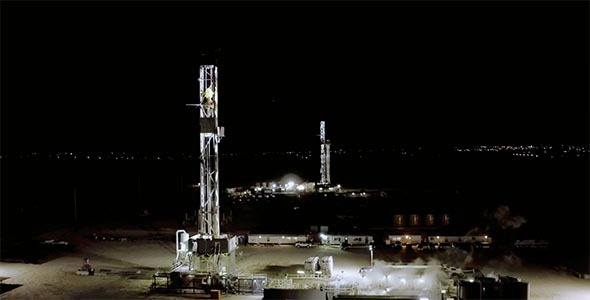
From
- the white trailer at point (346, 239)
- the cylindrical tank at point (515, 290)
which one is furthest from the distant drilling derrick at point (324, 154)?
the cylindrical tank at point (515, 290)

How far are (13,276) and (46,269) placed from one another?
1234 mm

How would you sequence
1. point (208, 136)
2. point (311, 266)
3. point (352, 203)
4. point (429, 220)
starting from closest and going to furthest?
point (311, 266), point (208, 136), point (429, 220), point (352, 203)

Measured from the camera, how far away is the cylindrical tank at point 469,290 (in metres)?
14.4

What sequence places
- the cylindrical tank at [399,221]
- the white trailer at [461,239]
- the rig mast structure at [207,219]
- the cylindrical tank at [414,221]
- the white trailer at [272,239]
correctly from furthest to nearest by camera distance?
1. the cylindrical tank at [414,221]
2. the cylindrical tank at [399,221]
3. the white trailer at [272,239]
4. the white trailer at [461,239]
5. the rig mast structure at [207,219]

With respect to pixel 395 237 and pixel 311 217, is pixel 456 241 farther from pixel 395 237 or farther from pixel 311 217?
pixel 311 217

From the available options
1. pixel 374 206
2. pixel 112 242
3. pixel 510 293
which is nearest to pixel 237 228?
pixel 112 242

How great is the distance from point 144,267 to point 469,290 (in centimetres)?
1077

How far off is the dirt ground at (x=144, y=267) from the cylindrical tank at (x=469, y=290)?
269cm

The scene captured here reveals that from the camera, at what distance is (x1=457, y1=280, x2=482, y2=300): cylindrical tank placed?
47.4 ft

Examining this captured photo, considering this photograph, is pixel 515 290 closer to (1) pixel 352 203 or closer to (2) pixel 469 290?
(2) pixel 469 290

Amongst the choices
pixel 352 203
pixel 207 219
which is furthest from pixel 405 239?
pixel 352 203

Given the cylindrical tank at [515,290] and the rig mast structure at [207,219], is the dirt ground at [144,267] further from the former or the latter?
the cylindrical tank at [515,290]

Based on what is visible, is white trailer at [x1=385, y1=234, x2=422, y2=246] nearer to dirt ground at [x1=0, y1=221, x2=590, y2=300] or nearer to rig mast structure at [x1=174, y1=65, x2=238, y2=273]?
dirt ground at [x1=0, y1=221, x2=590, y2=300]

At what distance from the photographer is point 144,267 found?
2050 centimetres
